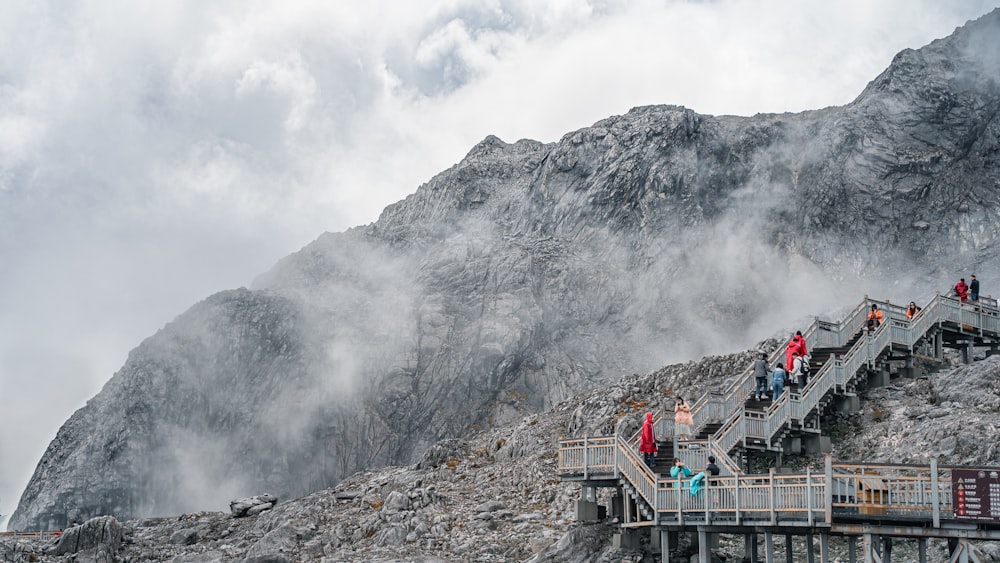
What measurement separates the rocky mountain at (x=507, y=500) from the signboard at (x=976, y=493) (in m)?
6.08

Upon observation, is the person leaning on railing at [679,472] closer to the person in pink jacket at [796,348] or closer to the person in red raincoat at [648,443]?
the person in red raincoat at [648,443]

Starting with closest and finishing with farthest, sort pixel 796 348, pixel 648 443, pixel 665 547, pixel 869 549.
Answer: pixel 869 549 < pixel 665 547 < pixel 648 443 < pixel 796 348

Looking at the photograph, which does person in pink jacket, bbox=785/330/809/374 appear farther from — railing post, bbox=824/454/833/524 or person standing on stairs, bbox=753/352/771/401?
railing post, bbox=824/454/833/524

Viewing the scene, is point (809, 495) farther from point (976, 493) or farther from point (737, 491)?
point (976, 493)

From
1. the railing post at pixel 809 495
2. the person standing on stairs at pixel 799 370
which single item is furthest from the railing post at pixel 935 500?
the person standing on stairs at pixel 799 370

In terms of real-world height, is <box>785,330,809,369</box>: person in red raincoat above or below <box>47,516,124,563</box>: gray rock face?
above

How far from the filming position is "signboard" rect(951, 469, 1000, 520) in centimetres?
2472

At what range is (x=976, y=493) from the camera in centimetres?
2495

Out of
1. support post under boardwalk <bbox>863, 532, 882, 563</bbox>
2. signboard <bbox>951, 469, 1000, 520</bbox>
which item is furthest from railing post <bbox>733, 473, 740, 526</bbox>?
signboard <bbox>951, 469, 1000, 520</bbox>

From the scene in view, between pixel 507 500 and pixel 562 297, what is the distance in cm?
4727

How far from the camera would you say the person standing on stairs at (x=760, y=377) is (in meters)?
39.0

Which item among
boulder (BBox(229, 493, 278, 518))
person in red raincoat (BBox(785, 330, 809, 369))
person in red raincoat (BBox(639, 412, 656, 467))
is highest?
person in red raincoat (BBox(785, 330, 809, 369))

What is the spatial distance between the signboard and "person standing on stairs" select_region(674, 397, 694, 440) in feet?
34.0

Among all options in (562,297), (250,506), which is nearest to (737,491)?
(250,506)
